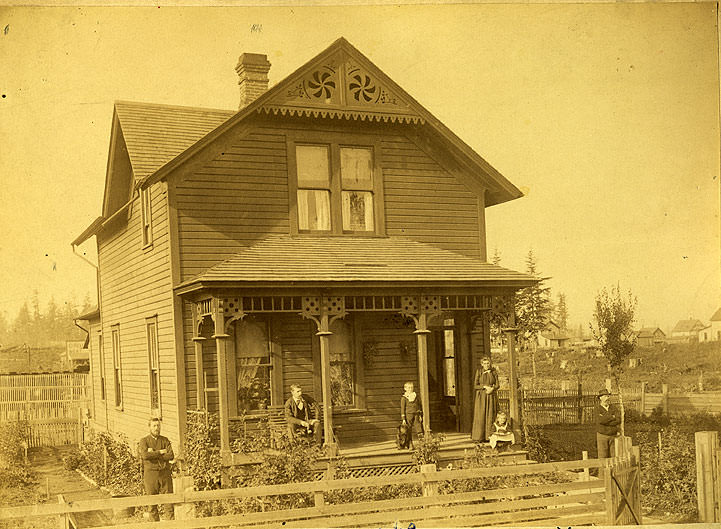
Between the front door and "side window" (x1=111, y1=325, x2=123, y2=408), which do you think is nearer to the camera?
the front door

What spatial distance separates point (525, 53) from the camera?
13477mm

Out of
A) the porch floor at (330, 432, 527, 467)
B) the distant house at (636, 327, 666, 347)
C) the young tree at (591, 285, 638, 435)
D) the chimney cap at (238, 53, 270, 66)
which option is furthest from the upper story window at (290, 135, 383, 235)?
the distant house at (636, 327, 666, 347)

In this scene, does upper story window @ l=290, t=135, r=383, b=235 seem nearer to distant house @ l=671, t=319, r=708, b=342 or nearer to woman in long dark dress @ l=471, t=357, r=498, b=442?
woman in long dark dress @ l=471, t=357, r=498, b=442

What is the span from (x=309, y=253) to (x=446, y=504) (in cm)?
552

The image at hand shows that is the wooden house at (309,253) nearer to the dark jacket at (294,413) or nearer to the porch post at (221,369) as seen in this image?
the porch post at (221,369)

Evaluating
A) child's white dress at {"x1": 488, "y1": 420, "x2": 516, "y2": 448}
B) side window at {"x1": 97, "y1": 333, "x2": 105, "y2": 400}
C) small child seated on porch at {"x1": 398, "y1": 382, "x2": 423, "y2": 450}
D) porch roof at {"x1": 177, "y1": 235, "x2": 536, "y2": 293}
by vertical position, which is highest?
porch roof at {"x1": 177, "y1": 235, "x2": 536, "y2": 293}

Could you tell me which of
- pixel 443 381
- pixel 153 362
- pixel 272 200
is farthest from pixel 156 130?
pixel 443 381

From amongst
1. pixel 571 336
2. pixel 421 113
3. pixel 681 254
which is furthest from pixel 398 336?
pixel 571 336

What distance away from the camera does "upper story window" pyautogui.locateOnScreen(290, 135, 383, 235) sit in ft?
50.8

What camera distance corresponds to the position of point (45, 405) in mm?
19875

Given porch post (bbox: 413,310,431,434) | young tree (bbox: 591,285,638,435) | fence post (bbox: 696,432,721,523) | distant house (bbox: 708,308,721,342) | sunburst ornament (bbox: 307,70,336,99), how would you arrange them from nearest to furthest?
fence post (bbox: 696,432,721,523) < distant house (bbox: 708,308,721,342) < porch post (bbox: 413,310,431,434) < sunburst ornament (bbox: 307,70,336,99) < young tree (bbox: 591,285,638,435)

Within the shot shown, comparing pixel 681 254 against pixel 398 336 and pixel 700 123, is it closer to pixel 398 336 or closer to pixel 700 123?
pixel 700 123

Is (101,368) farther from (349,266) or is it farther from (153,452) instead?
(349,266)

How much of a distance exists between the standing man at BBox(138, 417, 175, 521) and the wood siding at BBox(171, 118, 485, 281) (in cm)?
360
